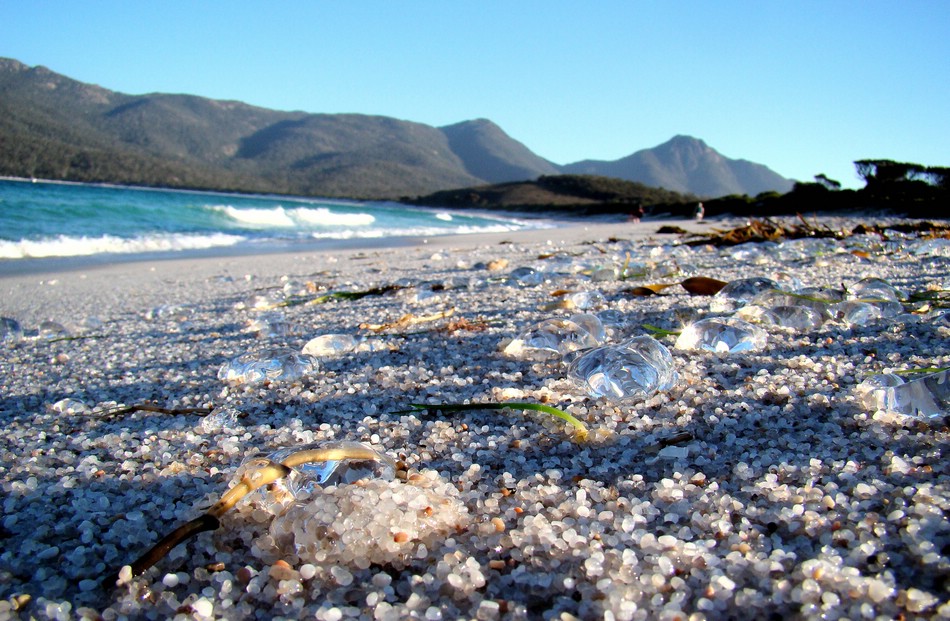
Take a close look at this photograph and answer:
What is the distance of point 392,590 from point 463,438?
402 mm

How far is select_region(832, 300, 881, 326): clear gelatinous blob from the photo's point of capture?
160 centimetres

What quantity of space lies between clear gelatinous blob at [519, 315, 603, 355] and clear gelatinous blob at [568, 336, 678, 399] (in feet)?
0.81

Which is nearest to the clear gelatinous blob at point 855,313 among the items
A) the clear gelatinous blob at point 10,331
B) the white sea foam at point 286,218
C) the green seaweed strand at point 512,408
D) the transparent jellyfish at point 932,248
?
the green seaweed strand at point 512,408

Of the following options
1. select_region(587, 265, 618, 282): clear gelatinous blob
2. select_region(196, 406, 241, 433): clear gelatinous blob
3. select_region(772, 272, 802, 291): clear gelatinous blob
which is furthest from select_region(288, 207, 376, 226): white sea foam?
select_region(196, 406, 241, 433): clear gelatinous blob

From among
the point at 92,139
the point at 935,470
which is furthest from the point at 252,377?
→ the point at 92,139

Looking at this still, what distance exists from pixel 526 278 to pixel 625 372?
1.83 meters

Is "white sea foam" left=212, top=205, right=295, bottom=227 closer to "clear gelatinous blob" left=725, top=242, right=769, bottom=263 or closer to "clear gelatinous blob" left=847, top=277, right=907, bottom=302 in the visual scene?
"clear gelatinous blob" left=725, top=242, right=769, bottom=263

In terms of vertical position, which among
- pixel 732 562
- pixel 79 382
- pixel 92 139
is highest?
pixel 92 139

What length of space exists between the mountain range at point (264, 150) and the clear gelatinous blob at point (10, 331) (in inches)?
1648

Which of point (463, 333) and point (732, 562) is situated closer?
point (732, 562)

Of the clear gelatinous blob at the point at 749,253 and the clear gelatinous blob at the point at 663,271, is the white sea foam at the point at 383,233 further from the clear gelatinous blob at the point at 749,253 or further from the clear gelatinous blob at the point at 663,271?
the clear gelatinous blob at the point at 663,271

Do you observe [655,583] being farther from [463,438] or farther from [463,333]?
[463,333]

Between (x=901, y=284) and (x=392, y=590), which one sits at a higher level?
(x=901, y=284)

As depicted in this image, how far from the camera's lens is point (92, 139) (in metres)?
54.3
